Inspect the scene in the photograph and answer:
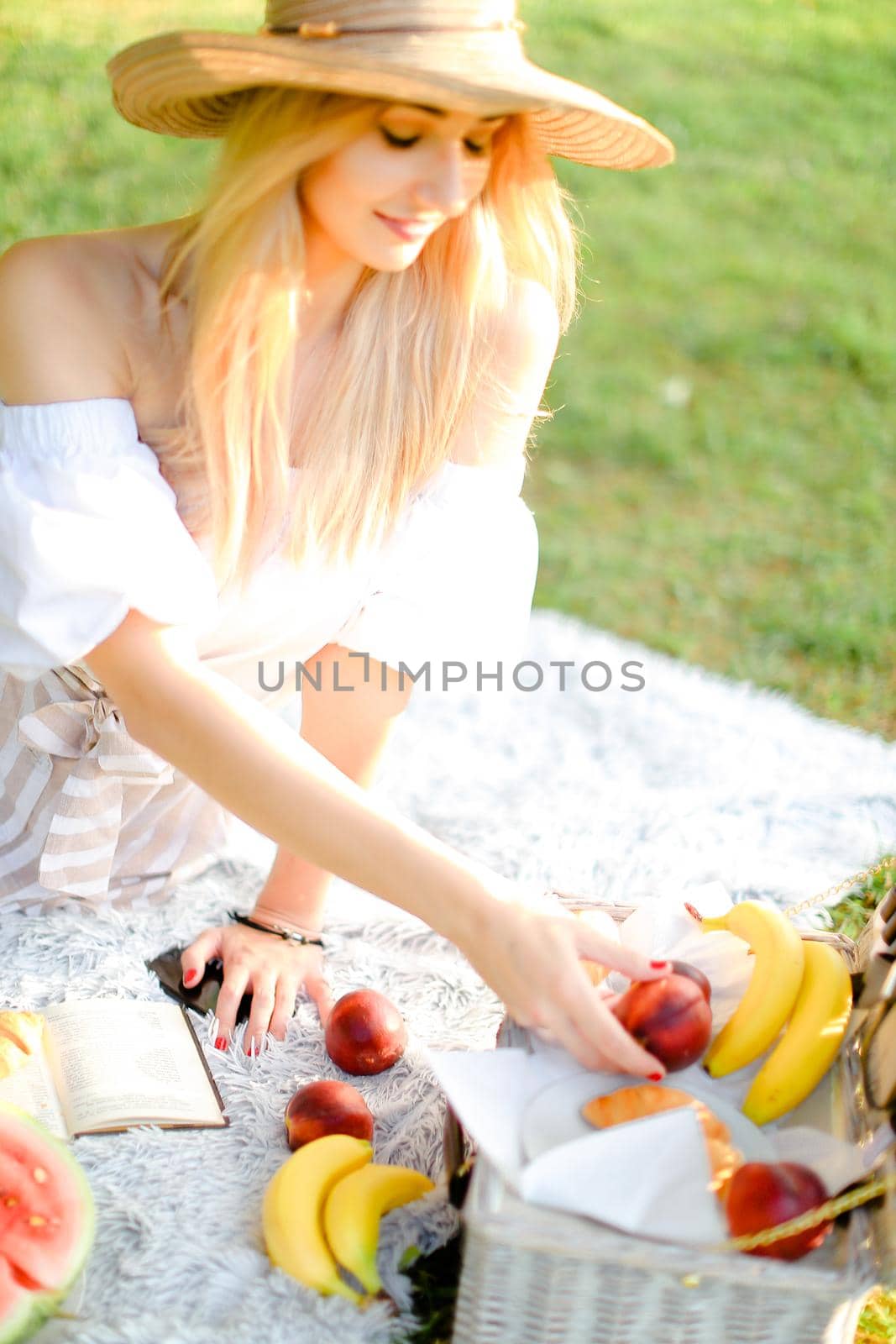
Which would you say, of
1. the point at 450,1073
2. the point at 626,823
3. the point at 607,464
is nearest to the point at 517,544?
the point at 626,823

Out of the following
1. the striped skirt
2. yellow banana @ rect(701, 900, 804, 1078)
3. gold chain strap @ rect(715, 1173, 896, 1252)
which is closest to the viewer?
gold chain strap @ rect(715, 1173, 896, 1252)

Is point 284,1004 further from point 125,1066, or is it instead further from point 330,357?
point 330,357

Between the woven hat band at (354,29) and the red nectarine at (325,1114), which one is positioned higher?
the woven hat band at (354,29)

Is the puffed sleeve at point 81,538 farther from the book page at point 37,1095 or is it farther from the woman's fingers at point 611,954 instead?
the woman's fingers at point 611,954

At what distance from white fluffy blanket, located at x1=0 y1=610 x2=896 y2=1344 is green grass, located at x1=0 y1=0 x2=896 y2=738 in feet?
1.53

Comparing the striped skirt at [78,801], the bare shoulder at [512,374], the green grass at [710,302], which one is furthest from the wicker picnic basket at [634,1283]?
the green grass at [710,302]

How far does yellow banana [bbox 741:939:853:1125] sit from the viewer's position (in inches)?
52.8

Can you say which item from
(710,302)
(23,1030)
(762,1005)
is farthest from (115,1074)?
(710,302)

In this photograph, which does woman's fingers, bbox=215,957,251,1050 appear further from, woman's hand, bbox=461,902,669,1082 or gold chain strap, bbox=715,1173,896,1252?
gold chain strap, bbox=715,1173,896,1252

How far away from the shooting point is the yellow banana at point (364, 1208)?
134cm

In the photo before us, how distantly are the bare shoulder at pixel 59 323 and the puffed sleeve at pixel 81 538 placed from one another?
0.08 feet

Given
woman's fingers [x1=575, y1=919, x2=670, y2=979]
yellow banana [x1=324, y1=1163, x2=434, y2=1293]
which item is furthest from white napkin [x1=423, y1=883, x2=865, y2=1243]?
yellow banana [x1=324, y1=1163, x2=434, y2=1293]

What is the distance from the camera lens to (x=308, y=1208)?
1374 millimetres

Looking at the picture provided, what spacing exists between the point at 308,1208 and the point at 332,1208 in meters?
0.03
